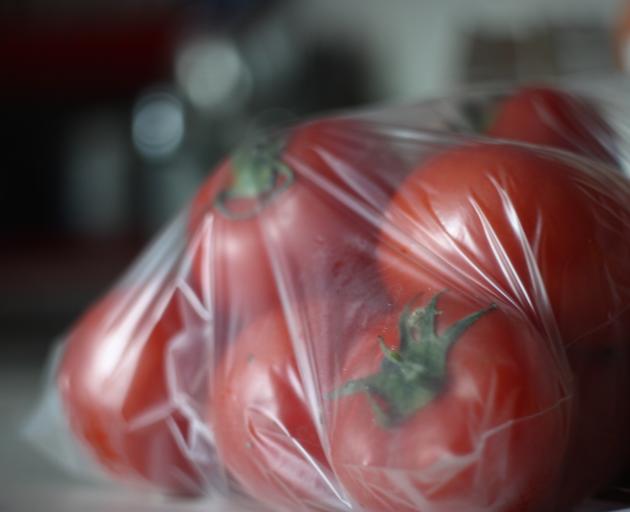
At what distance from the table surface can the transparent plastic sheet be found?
14 mm

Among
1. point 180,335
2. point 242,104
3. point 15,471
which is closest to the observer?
point 180,335

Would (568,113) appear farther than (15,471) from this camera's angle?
No

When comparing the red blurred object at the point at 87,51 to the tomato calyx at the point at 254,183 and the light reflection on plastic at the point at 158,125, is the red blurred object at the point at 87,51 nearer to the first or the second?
the light reflection on plastic at the point at 158,125

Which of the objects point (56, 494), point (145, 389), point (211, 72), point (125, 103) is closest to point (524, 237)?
point (145, 389)

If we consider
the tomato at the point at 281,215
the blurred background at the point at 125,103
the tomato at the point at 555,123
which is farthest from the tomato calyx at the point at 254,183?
the blurred background at the point at 125,103

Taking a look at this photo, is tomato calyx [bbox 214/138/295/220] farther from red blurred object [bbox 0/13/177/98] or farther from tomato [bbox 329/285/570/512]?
red blurred object [bbox 0/13/177/98]

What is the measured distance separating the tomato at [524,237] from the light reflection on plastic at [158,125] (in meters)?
1.30

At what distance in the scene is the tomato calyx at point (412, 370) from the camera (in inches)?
13.3

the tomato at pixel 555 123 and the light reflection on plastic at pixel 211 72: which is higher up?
the light reflection on plastic at pixel 211 72

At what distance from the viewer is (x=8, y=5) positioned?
69.3 inches

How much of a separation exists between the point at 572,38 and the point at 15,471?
33.7 inches

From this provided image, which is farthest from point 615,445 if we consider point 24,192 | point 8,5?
point 8,5

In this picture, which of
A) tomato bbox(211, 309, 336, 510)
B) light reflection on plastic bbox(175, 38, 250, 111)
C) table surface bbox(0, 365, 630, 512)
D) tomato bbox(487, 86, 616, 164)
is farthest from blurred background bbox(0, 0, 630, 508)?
tomato bbox(211, 309, 336, 510)

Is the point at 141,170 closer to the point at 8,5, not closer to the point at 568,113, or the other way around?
the point at 8,5
